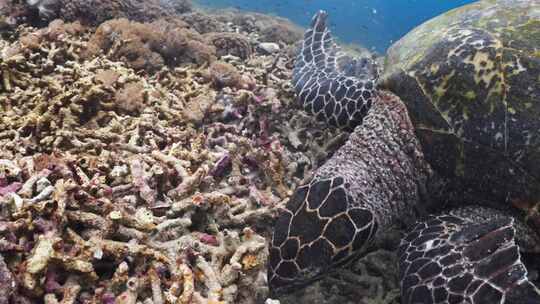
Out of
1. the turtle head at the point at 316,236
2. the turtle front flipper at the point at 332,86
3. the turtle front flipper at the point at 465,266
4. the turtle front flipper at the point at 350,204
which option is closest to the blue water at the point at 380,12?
the turtle front flipper at the point at 332,86

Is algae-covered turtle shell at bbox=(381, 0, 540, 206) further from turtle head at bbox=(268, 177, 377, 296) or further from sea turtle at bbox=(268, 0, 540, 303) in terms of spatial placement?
turtle head at bbox=(268, 177, 377, 296)

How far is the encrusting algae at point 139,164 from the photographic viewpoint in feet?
7.86

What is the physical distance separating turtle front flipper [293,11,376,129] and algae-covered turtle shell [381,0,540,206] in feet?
1.90

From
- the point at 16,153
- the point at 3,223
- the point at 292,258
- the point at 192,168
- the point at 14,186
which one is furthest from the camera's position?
the point at 192,168

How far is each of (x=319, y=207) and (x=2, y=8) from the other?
627 cm

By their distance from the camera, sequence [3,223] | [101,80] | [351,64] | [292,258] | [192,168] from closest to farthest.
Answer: [3,223]
[292,258]
[192,168]
[101,80]
[351,64]

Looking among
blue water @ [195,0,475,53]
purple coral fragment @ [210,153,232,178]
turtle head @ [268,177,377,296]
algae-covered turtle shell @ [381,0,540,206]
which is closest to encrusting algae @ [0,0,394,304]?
purple coral fragment @ [210,153,232,178]

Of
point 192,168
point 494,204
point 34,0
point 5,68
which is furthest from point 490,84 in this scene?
point 34,0

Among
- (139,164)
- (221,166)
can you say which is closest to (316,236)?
(221,166)

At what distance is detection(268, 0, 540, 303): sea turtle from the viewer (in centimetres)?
271

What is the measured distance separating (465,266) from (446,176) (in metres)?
0.98

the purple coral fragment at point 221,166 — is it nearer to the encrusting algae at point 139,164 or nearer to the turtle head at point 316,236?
the encrusting algae at point 139,164

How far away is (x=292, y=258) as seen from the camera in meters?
2.88

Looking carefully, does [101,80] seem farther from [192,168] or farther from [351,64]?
[351,64]
